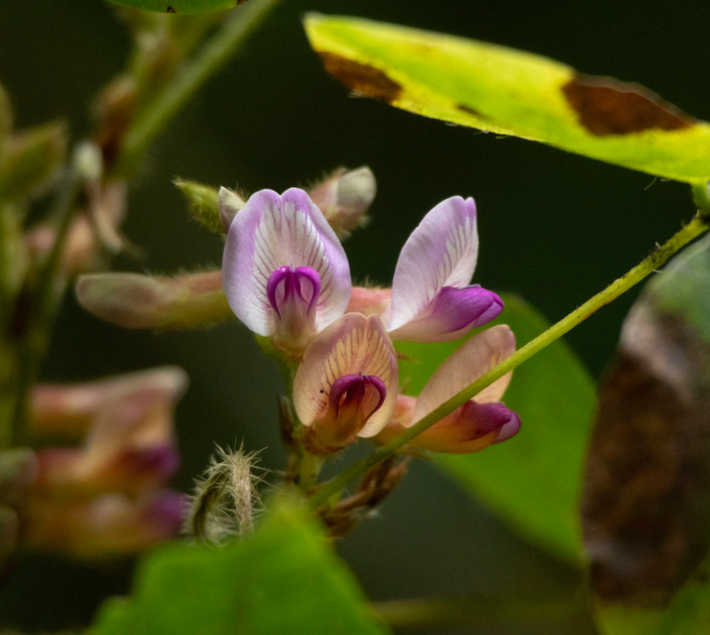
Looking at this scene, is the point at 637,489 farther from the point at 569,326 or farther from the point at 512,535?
the point at 512,535

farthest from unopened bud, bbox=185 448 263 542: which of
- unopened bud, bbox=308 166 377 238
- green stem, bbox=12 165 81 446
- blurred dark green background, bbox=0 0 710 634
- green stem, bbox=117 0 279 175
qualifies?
blurred dark green background, bbox=0 0 710 634

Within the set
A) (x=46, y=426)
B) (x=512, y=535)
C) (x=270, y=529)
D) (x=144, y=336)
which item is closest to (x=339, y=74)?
(x=270, y=529)

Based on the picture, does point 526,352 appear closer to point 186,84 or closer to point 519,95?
point 519,95

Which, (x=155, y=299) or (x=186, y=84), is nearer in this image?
(x=155, y=299)

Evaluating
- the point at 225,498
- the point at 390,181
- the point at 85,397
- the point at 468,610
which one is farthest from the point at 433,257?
the point at 390,181

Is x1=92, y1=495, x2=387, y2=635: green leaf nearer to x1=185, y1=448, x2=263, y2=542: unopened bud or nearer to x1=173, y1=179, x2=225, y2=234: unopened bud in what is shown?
x1=185, y1=448, x2=263, y2=542: unopened bud
